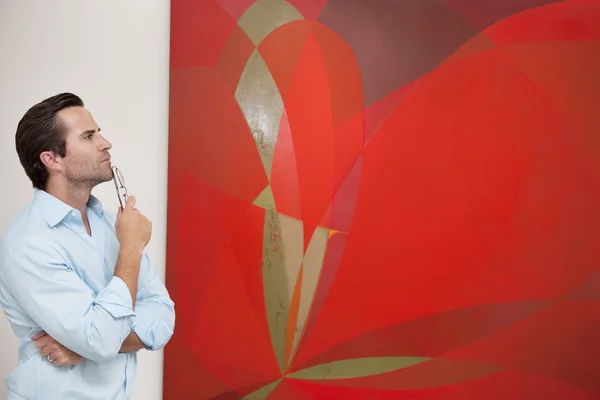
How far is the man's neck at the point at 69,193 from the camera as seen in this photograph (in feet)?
5.75

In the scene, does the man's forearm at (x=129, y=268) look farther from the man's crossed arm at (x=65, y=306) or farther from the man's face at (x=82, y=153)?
the man's face at (x=82, y=153)

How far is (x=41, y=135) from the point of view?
1723mm

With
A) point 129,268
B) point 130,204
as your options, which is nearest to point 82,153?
point 130,204

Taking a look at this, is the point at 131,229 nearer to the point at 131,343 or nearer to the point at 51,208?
the point at 51,208

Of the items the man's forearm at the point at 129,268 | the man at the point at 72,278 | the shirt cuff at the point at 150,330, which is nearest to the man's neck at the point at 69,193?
the man at the point at 72,278

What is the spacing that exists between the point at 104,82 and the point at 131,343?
1.37 meters

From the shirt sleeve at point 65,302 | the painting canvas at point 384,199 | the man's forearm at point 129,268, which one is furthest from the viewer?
the painting canvas at point 384,199

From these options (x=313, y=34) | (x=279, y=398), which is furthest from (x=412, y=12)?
(x=279, y=398)

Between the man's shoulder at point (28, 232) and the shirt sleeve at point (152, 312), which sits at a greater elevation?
the man's shoulder at point (28, 232)

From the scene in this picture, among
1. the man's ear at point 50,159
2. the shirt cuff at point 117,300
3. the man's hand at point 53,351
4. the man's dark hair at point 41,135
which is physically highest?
the man's dark hair at point 41,135

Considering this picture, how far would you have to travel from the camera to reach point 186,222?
2.69m

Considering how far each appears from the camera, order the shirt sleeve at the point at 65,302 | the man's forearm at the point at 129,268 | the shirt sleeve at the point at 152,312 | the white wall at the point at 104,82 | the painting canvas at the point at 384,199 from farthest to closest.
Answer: the white wall at the point at 104,82
the painting canvas at the point at 384,199
the shirt sleeve at the point at 152,312
the man's forearm at the point at 129,268
the shirt sleeve at the point at 65,302

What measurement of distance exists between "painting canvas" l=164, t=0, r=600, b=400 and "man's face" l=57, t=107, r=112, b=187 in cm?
90

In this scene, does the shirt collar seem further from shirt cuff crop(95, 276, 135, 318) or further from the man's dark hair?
shirt cuff crop(95, 276, 135, 318)
